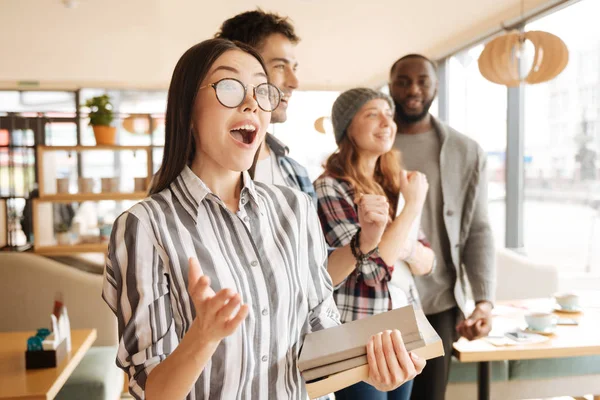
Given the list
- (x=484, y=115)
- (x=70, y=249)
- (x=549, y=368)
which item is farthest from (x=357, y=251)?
(x=484, y=115)

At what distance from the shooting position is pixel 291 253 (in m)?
1.05

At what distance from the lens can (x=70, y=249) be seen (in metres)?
4.22

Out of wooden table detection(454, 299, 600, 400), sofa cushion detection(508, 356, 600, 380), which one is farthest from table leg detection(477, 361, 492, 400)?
sofa cushion detection(508, 356, 600, 380)

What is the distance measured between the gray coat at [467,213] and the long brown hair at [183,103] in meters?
1.21

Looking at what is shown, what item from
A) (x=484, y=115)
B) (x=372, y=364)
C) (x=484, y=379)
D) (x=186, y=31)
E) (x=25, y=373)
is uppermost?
(x=186, y=31)

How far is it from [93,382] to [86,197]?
1.76 metres

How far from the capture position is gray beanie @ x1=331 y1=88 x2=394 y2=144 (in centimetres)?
183

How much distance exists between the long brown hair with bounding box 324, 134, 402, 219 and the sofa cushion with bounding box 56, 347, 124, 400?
1.94 metres

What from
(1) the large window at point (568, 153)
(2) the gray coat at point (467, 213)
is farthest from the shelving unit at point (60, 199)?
(1) the large window at point (568, 153)

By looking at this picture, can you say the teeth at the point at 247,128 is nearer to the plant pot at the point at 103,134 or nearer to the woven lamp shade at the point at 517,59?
the woven lamp shade at the point at 517,59

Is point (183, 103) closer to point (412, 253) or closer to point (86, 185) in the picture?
point (412, 253)

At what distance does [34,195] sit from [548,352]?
4.17 meters

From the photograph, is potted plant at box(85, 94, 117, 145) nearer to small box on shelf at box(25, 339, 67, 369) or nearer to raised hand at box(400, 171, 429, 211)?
small box on shelf at box(25, 339, 67, 369)

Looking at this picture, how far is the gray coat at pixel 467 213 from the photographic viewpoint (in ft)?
6.55
